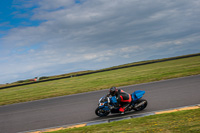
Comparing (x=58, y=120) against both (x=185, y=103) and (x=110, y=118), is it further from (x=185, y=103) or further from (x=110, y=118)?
(x=185, y=103)

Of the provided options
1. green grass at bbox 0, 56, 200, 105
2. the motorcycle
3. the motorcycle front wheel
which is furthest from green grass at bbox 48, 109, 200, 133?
green grass at bbox 0, 56, 200, 105

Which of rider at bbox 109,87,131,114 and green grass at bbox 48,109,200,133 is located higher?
rider at bbox 109,87,131,114

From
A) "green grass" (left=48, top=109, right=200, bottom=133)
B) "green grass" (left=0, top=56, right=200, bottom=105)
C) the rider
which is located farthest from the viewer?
"green grass" (left=0, top=56, right=200, bottom=105)

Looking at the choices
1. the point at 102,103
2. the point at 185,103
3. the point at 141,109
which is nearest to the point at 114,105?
the point at 102,103

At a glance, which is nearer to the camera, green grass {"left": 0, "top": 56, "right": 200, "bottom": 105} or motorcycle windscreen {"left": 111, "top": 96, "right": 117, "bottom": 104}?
motorcycle windscreen {"left": 111, "top": 96, "right": 117, "bottom": 104}

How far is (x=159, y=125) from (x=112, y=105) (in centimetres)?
300

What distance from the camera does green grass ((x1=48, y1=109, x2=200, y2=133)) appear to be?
188 inches

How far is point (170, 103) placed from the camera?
27.6 feet

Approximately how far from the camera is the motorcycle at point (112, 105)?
7949mm

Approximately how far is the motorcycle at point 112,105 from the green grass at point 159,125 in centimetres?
168

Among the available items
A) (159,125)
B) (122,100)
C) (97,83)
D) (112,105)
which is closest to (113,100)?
(112,105)

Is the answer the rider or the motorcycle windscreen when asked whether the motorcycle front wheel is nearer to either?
the motorcycle windscreen

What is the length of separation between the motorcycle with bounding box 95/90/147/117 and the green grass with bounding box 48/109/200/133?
5.50 feet

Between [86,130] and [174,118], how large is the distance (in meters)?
3.01
